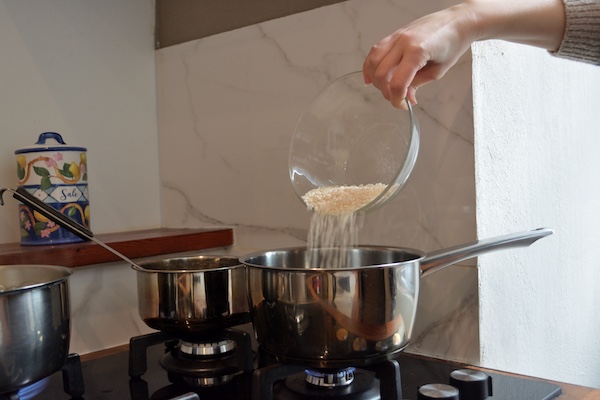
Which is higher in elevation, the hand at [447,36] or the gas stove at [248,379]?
the hand at [447,36]

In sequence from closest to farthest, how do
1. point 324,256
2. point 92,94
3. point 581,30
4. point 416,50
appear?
point 416,50
point 581,30
point 324,256
point 92,94

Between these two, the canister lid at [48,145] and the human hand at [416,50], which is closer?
the human hand at [416,50]

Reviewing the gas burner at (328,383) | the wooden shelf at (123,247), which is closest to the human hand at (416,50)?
the gas burner at (328,383)

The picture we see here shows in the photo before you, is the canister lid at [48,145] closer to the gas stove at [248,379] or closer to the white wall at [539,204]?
the gas stove at [248,379]

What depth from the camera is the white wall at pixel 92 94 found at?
3.58ft

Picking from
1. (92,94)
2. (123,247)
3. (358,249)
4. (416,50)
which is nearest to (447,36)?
(416,50)

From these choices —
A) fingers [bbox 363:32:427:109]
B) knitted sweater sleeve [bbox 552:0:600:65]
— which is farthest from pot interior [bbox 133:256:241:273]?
knitted sweater sleeve [bbox 552:0:600:65]

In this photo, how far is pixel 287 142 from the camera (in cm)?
109

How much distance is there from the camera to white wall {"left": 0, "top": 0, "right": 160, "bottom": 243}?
1.09 m

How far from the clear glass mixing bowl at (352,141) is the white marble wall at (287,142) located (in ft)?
0.38

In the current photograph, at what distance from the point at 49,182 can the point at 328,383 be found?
600mm

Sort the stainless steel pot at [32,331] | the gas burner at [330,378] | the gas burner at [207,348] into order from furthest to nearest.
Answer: the gas burner at [207,348]
the gas burner at [330,378]
the stainless steel pot at [32,331]

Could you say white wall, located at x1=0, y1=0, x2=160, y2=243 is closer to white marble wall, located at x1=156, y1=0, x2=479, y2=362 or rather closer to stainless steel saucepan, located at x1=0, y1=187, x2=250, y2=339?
white marble wall, located at x1=156, y1=0, x2=479, y2=362

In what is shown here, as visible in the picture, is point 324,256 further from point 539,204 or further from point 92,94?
point 92,94
